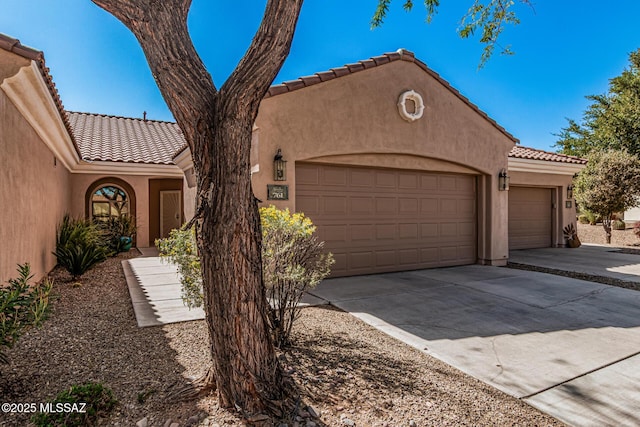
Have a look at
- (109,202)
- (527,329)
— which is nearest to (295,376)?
(527,329)

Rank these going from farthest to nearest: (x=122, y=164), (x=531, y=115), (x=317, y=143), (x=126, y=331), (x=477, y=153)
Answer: (x=531, y=115), (x=122, y=164), (x=477, y=153), (x=317, y=143), (x=126, y=331)

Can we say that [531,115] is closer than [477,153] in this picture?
No

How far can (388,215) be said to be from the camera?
364 inches

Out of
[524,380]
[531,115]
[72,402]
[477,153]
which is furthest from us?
[531,115]

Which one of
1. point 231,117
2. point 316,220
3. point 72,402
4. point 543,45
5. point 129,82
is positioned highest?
point 543,45

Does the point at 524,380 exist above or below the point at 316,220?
below

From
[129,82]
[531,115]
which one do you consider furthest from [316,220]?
[531,115]

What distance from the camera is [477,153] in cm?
1030

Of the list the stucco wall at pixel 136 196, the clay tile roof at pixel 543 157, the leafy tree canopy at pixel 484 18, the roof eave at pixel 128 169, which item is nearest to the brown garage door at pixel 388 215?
the leafy tree canopy at pixel 484 18

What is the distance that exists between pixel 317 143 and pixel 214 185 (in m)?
5.28

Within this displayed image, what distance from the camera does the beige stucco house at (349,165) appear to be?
591 cm

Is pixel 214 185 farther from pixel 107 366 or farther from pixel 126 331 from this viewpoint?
pixel 126 331

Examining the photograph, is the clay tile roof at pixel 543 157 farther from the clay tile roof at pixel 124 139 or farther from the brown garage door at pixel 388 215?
the clay tile roof at pixel 124 139

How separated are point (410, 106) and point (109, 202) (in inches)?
445
